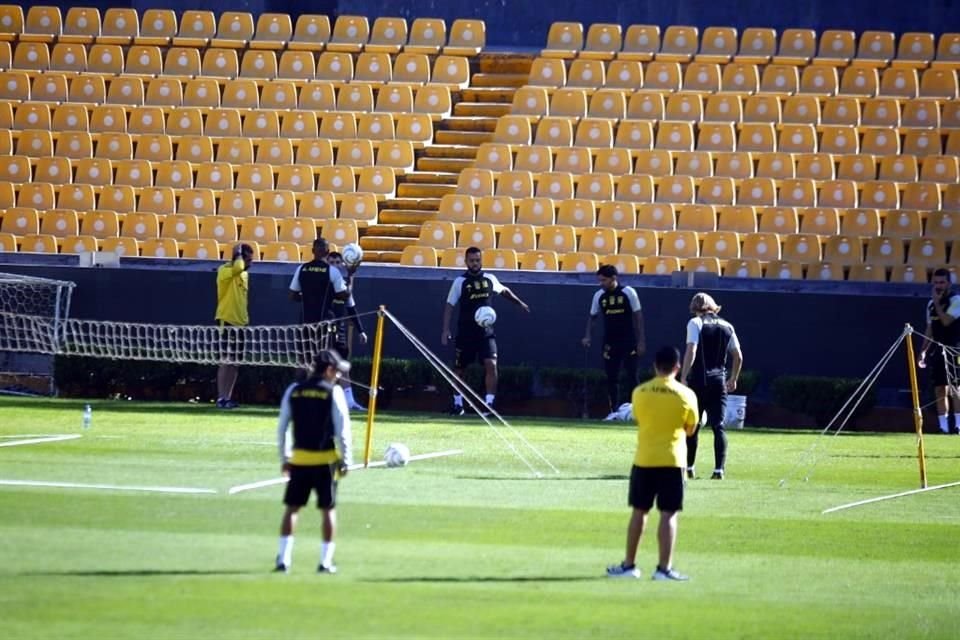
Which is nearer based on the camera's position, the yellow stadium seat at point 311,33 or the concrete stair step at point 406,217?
the concrete stair step at point 406,217

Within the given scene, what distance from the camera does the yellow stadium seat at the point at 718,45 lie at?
112 ft

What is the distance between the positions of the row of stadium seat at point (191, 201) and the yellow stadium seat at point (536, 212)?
8.73 feet

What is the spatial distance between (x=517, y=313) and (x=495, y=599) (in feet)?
54.2

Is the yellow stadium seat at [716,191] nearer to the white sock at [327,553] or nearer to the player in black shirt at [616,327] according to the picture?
the player in black shirt at [616,327]

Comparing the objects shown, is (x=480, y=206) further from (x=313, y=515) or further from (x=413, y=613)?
(x=413, y=613)

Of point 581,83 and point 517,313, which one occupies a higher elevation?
point 581,83

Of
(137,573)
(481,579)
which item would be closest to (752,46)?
(481,579)

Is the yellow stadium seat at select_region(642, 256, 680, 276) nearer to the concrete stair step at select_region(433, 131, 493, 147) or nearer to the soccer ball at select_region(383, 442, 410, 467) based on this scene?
the concrete stair step at select_region(433, 131, 493, 147)

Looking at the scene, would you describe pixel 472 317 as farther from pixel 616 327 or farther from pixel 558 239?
pixel 558 239

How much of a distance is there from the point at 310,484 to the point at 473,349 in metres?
13.8

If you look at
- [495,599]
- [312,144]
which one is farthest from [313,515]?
[312,144]

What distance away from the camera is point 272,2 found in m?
38.6

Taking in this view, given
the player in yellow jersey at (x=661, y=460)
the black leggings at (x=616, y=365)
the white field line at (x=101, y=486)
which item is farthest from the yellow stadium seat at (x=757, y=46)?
the player in yellow jersey at (x=661, y=460)

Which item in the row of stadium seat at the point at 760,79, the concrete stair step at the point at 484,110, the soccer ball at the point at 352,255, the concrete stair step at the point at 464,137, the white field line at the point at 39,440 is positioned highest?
the row of stadium seat at the point at 760,79
